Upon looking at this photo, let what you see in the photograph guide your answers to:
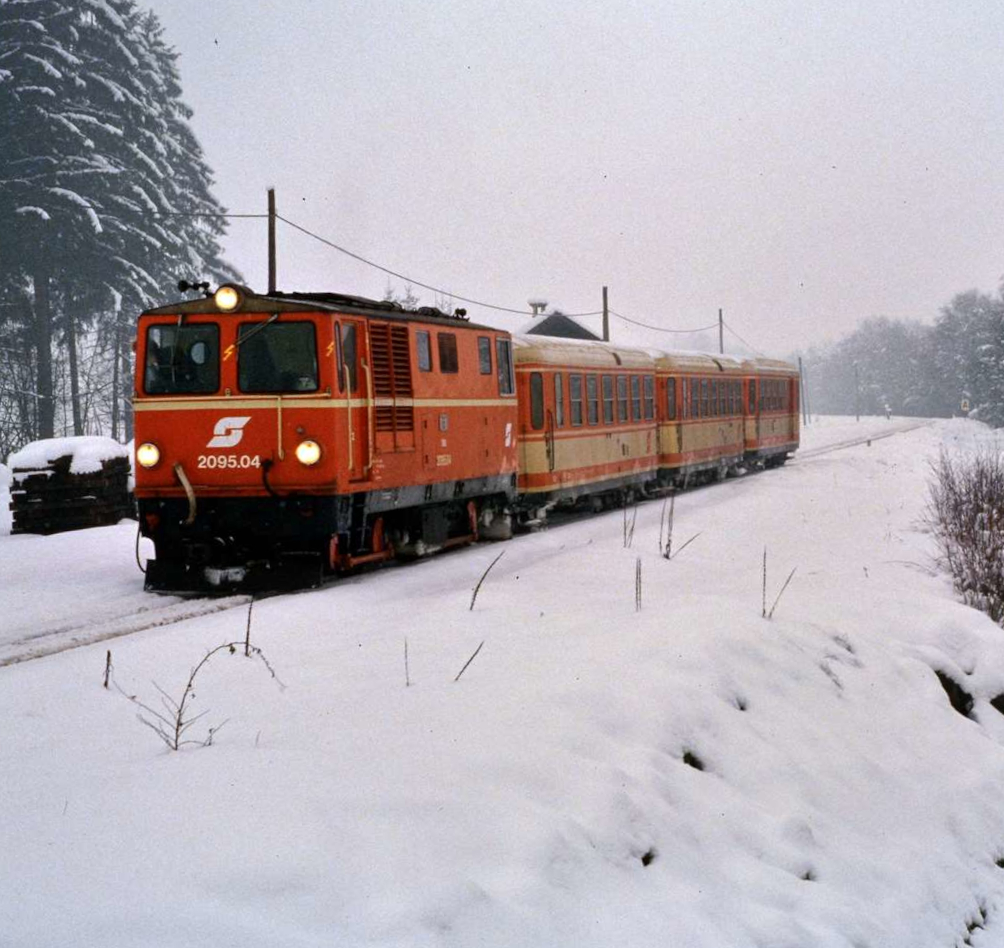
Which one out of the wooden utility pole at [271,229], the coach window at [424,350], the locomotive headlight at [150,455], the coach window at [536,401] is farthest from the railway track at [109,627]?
the wooden utility pole at [271,229]

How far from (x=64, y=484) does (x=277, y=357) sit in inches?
257

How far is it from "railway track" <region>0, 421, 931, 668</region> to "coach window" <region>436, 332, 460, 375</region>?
425cm

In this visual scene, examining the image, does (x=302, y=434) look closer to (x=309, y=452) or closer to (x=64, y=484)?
(x=309, y=452)

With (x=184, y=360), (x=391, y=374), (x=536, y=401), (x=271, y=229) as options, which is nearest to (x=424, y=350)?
(x=391, y=374)

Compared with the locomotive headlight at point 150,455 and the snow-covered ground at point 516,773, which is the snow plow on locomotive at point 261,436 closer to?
the locomotive headlight at point 150,455

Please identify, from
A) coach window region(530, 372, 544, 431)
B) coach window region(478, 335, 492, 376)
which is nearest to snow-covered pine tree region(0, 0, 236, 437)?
coach window region(530, 372, 544, 431)

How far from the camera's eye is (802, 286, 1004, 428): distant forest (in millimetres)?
82688

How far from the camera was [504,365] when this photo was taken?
50.9 feet

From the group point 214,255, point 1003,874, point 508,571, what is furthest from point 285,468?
point 214,255

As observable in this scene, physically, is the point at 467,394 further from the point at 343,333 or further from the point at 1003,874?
the point at 1003,874

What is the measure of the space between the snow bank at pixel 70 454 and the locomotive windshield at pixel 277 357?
608 centimetres

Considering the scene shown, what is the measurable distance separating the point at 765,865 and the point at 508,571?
686 centimetres

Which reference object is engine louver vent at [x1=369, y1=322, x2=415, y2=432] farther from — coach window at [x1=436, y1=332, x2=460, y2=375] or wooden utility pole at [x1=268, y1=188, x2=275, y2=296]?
wooden utility pole at [x1=268, y1=188, x2=275, y2=296]

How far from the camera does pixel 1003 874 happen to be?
6.92m
